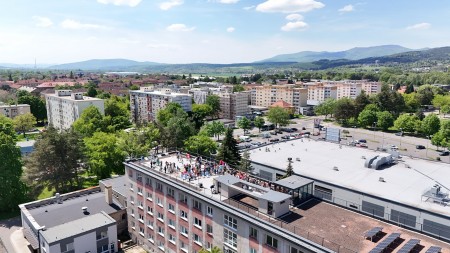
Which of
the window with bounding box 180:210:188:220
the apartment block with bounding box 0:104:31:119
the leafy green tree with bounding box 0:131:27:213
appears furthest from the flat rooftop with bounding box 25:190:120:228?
the apartment block with bounding box 0:104:31:119

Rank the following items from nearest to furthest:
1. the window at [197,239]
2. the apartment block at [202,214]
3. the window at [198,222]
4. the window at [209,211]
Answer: the apartment block at [202,214] < the window at [209,211] < the window at [198,222] < the window at [197,239]

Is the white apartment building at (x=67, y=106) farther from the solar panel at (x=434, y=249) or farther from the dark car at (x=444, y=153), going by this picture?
the solar panel at (x=434, y=249)

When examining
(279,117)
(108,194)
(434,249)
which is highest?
(434,249)

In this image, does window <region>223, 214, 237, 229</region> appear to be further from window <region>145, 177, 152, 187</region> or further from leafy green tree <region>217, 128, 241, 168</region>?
leafy green tree <region>217, 128, 241, 168</region>

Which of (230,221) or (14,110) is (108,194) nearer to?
(230,221)

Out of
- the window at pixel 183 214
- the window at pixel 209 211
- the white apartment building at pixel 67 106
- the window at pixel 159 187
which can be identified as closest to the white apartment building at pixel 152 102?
the white apartment building at pixel 67 106

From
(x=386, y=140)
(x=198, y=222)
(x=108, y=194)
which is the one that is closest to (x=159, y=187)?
(x=198, y=222)
